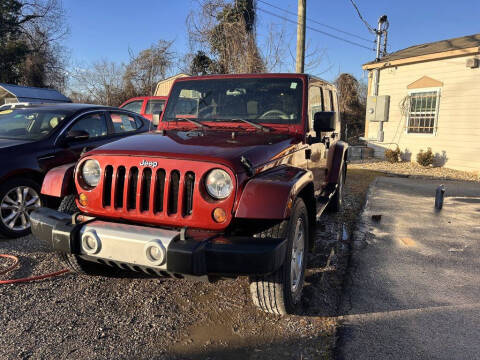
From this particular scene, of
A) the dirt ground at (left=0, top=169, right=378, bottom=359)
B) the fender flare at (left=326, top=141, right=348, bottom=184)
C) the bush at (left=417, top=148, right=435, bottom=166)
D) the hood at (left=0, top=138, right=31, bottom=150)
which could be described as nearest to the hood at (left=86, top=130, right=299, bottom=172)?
the dirt ground at (left=0, top=169, right=378, bottom=359)

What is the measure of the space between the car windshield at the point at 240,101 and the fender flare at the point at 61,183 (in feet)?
4.61

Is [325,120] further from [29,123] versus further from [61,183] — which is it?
[29,123]

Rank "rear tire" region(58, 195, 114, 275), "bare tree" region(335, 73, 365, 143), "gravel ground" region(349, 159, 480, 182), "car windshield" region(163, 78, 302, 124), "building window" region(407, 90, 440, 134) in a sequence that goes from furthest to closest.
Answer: "bare tree" region(335, 73, 365, 143) → "building window" region(407, 90, 440, 134) → "gravel ground" region(349, 159, 480, 182) → "car windshield" region(163, 78, 302, 124) → "rear tire" region(58, 195, 114, 275)

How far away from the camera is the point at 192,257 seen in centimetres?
219

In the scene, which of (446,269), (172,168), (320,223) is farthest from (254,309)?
(320,223)

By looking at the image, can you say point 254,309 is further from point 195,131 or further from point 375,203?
point 375,203

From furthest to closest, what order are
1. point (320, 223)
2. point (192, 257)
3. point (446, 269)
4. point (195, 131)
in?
1. point (320, 223)
2. point (446, 269)
3. point (195, 131)
4. point (192, 257)

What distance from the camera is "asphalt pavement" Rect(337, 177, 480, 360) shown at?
8.39 feet

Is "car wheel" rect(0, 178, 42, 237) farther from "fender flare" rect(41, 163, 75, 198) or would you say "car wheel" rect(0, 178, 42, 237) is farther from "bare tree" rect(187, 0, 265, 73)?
"bare tree" rect(187, 0, 265, 73)

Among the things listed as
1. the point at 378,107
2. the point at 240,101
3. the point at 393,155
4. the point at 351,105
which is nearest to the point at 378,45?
the point at 378,107

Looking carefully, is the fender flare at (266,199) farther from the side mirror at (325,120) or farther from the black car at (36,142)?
the black car at (36,142)

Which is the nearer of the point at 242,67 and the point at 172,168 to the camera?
the point at 172,168

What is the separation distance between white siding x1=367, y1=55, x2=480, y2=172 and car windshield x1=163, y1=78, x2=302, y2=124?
9348 millimetres

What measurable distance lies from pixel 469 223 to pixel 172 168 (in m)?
5.25
